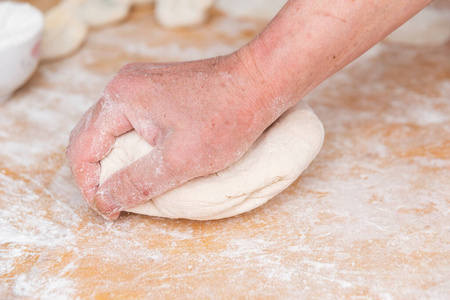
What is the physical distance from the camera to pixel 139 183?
134 centimetres

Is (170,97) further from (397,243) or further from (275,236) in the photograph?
(397,243)

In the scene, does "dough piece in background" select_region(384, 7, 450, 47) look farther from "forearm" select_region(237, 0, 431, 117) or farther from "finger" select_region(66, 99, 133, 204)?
"finger" select_region(66, 99, 133, 204)

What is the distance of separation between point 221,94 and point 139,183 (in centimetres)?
30

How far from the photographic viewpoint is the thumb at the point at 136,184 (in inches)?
52.1

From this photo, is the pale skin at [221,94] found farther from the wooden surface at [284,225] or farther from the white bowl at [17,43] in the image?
the white bowl at [17,43]

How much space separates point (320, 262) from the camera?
52.9 inches

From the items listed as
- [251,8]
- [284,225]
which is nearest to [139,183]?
[284,225]

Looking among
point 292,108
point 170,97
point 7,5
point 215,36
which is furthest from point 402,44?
point 7,5

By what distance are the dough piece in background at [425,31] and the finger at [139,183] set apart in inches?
59.6

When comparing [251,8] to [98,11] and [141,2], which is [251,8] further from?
[98,11]

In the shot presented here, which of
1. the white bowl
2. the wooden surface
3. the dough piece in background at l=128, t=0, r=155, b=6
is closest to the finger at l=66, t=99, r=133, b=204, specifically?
the wooden surface

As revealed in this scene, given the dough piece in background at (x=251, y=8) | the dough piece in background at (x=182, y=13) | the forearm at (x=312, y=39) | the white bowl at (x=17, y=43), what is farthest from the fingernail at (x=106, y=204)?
the dough piece in background at (x=251, y=8)

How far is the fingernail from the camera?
1393 millimetres

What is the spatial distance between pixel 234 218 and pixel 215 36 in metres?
1.25
